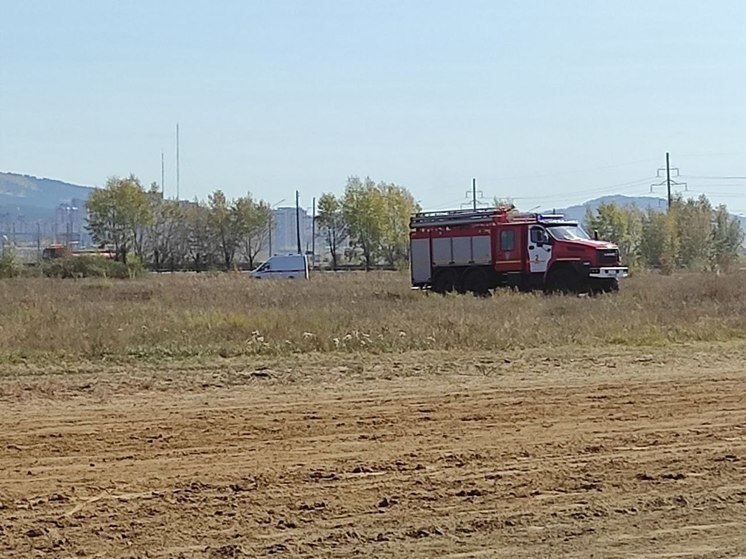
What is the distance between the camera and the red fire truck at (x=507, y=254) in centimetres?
3447

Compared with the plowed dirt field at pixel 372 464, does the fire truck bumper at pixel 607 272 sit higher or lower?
higher

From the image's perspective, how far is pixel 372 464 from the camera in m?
8.80

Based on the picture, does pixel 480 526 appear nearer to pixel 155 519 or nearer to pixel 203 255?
pixel 155 519

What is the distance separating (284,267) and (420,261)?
19.9 metres

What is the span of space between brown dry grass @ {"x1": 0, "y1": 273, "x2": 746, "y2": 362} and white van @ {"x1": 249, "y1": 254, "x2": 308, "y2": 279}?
27284mm

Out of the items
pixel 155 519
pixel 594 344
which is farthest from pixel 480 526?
pixel 594 344

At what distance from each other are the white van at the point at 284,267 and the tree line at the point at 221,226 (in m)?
23.7

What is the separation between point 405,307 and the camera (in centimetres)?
2559

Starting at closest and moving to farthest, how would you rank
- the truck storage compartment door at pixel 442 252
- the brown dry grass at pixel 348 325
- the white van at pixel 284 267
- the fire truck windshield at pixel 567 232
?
the brown dry grass at pixel 348 325
the fire truck windshield at pixel 567 232
the truck storage compartment door at pixel 442 252
the white van at pixel 284 267

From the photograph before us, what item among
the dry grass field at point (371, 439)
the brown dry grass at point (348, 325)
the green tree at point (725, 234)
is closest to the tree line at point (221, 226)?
the green tree at point (725, 234)

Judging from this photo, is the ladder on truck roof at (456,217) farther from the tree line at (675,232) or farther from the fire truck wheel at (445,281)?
the tree line at (675,232)

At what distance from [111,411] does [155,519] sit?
15.0 feet

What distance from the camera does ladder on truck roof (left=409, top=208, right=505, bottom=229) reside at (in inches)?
1452

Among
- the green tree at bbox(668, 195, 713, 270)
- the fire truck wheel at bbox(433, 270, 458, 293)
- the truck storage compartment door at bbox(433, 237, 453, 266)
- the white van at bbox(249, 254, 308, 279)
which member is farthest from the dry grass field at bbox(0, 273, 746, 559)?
the green tree at bbox(668, 195, 713, 270)
